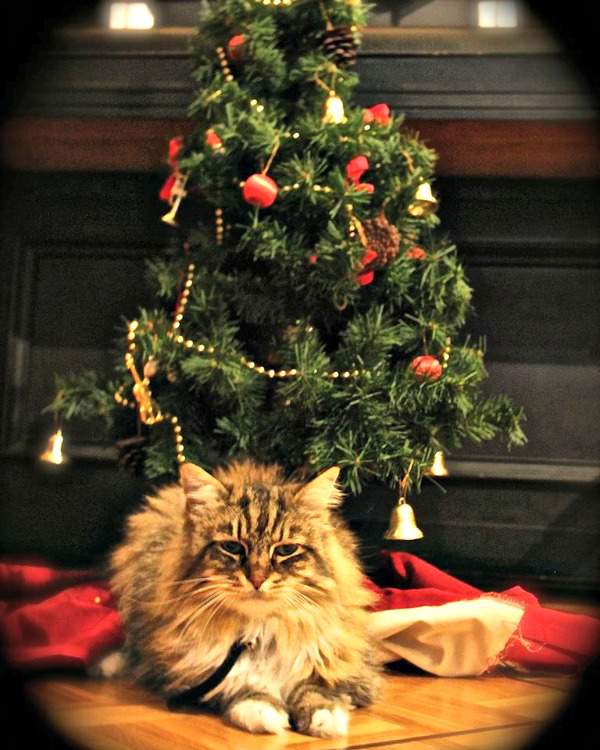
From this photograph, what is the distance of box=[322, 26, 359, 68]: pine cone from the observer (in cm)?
151

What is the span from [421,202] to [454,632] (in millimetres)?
793

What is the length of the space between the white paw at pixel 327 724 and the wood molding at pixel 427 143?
129cm

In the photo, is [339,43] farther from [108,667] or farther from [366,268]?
[108,667]

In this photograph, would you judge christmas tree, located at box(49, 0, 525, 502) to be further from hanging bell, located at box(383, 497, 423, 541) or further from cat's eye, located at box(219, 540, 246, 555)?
cat's eye, located at box(219, 540, 246, 555)

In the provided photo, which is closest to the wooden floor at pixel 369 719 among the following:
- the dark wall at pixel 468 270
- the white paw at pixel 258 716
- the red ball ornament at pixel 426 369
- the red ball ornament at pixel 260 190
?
the white paw at pixel 258 716

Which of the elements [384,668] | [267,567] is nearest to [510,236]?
[384,668]

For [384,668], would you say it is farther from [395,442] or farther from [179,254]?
[179,254]

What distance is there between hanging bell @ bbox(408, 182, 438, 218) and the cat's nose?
816mm

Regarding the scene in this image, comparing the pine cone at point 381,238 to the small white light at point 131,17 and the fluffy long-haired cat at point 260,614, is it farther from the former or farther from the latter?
the small white light at point 131,17

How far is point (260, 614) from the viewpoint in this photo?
3.43 ft

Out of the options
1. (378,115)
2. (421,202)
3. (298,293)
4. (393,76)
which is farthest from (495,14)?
(298,293)

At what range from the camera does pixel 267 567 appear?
1.04 m

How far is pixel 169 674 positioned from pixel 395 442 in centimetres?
56

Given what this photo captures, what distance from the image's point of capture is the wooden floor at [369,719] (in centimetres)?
96
